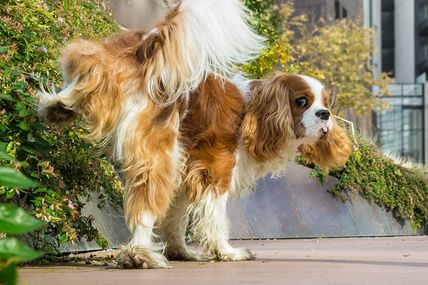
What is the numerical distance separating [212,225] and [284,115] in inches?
36.1

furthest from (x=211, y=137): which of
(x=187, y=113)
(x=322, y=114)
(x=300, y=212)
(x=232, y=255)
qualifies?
(x=300, y=212)

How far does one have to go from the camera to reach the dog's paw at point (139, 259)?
5.61m

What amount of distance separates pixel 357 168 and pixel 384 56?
223 ft

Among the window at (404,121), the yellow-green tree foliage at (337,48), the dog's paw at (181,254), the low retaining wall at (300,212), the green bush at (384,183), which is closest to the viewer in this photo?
the dog's paw at (181,254)

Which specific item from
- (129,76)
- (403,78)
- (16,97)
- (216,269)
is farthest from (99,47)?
(403,78)

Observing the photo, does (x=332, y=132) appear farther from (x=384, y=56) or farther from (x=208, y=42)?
(x=384, y=56)

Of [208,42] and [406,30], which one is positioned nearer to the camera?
[208,42]

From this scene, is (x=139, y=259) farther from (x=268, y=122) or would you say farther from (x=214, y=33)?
(x=214, y=33)

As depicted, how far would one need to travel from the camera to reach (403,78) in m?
77.4

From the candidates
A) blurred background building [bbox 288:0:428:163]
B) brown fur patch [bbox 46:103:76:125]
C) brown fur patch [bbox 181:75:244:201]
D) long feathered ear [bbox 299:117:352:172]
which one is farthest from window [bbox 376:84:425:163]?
brown fur patch [bbox 46:103:76:125]

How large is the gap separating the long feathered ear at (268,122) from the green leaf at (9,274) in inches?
194

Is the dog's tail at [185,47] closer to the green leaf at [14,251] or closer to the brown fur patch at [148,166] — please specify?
the brown fur patch at [148,166]

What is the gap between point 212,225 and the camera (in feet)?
20.2

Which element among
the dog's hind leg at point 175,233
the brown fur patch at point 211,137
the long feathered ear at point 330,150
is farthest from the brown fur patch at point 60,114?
the long feathered ear at point 330,150
